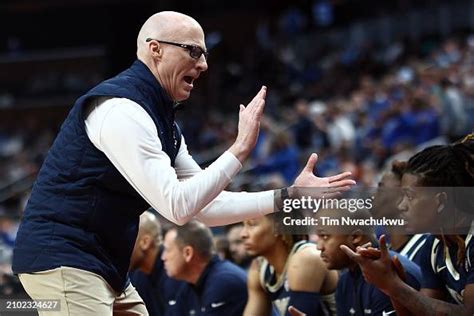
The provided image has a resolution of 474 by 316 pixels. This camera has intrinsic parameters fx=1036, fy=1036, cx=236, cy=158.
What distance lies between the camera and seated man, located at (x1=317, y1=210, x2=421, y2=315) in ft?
15.0

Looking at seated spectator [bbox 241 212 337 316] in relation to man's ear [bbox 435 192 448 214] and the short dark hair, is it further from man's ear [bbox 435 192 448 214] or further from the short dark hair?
man's ear [bbox 435 192 448 214]

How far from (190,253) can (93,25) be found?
17135 mm

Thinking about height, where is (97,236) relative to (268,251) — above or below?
above

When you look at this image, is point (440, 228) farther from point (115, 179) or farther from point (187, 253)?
point (187, 253)

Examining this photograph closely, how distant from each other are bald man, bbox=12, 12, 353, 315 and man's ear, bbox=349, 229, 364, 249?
2.04 ft

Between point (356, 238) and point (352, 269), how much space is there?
1.21ft

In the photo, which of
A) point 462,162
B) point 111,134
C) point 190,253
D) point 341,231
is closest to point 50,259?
point 111,134

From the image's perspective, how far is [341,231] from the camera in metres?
4.61

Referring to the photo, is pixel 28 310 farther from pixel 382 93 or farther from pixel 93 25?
pixel 93 25

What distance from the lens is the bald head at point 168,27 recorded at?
404 cm

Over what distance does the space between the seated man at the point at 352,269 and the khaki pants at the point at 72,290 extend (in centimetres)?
107

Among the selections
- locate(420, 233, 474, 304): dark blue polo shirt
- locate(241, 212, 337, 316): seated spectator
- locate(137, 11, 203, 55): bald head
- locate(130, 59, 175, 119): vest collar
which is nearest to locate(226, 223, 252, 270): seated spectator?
locate(241, 212, 337, 316): seated spectator

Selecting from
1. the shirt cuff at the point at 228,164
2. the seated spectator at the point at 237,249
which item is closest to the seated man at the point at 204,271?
the seated spectator at the point at 237,249

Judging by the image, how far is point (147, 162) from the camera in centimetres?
374
